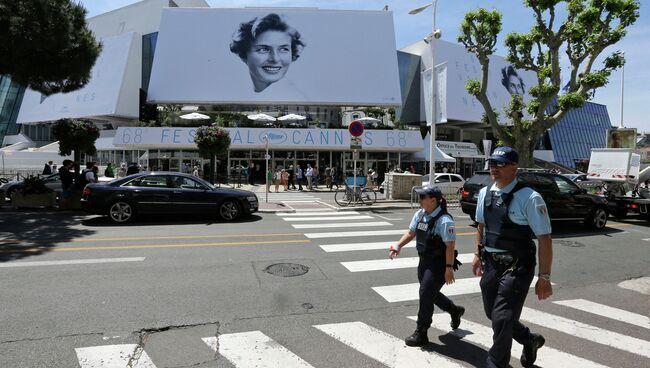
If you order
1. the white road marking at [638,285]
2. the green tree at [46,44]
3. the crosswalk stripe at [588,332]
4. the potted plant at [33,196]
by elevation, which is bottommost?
the white road marking at [638,285]

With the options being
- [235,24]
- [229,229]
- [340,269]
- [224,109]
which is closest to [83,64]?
[229,229]

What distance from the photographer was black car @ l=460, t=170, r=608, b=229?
1115cm

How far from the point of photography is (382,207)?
15.9 metres

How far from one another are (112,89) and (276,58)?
55.1ft

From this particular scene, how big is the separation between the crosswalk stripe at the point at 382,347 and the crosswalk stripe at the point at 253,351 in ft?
1.98

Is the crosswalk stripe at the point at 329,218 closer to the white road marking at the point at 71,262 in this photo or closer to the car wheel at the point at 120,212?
the car wheel at the point at 120,212

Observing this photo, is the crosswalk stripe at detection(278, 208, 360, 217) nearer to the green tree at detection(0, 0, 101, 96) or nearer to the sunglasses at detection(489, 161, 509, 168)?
the green tree at detection(0, 0, 101, 96)

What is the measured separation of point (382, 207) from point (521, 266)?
12751 mm

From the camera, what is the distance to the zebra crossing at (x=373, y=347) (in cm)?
362

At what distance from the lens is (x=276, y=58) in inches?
1612

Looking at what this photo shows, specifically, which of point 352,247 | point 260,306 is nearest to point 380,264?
point 352,247

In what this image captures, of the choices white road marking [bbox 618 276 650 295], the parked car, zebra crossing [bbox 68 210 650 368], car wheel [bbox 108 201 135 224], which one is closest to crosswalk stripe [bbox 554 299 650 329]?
zebra crossing [bbox 68 210 650 368]

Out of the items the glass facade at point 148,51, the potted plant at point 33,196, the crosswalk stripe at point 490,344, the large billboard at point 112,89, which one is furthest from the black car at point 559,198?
the glass facade at point 148,51

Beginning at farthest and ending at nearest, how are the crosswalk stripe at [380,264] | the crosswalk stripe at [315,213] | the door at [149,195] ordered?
the crosswalk stripe at [315,213] → the door at [149,195] → the crosswalk stripe at [380,264]
